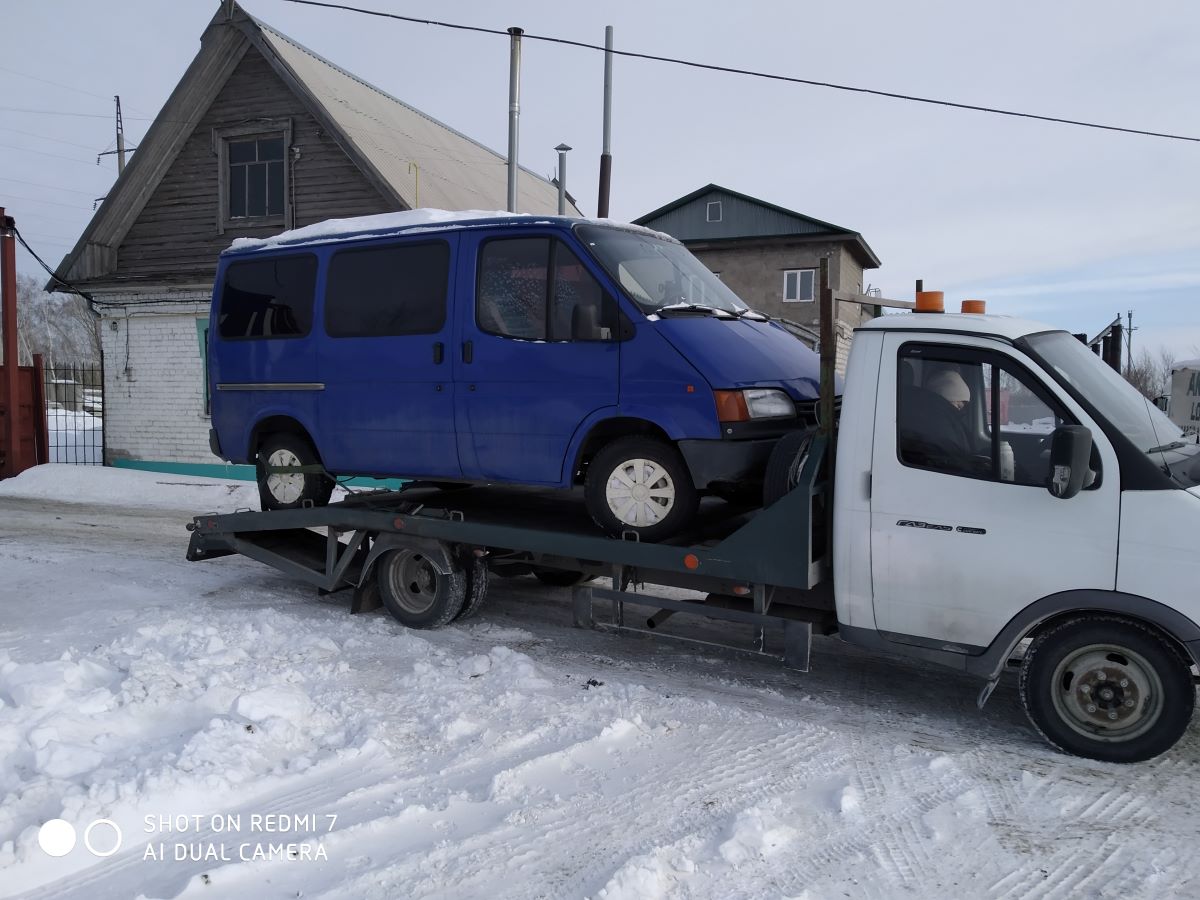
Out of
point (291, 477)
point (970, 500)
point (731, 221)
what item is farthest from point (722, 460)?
point (731, 221)

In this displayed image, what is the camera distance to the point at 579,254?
588cm

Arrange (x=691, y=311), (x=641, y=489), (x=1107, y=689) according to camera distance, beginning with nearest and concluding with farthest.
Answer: (x=1107, y=689) < (x=641, y=489) < (x=691, y=311)

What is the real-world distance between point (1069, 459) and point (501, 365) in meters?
3.43

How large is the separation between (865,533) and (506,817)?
234 centimetres

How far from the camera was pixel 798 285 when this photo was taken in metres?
32.6

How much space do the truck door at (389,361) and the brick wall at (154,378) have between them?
36.2 feet

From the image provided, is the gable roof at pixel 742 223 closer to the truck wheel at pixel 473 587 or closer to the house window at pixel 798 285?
the house window at pixel 798 285

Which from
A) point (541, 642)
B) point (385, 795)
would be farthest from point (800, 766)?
point (541, 642)

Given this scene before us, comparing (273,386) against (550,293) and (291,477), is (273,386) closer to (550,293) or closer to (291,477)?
(291,477)

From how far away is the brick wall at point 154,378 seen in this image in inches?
667

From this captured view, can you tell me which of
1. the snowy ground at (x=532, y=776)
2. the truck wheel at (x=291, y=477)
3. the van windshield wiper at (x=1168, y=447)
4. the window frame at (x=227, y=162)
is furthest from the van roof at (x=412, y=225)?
the window frame at (x=227, y=162)

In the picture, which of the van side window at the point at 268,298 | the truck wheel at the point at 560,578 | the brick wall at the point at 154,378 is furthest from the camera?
the brick wall at the point at 154,378

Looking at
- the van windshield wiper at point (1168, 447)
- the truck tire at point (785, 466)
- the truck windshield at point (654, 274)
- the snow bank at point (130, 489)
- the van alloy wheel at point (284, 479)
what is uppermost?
the truck windshield at point (654, 274)

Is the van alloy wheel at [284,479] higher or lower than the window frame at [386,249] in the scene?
lower
